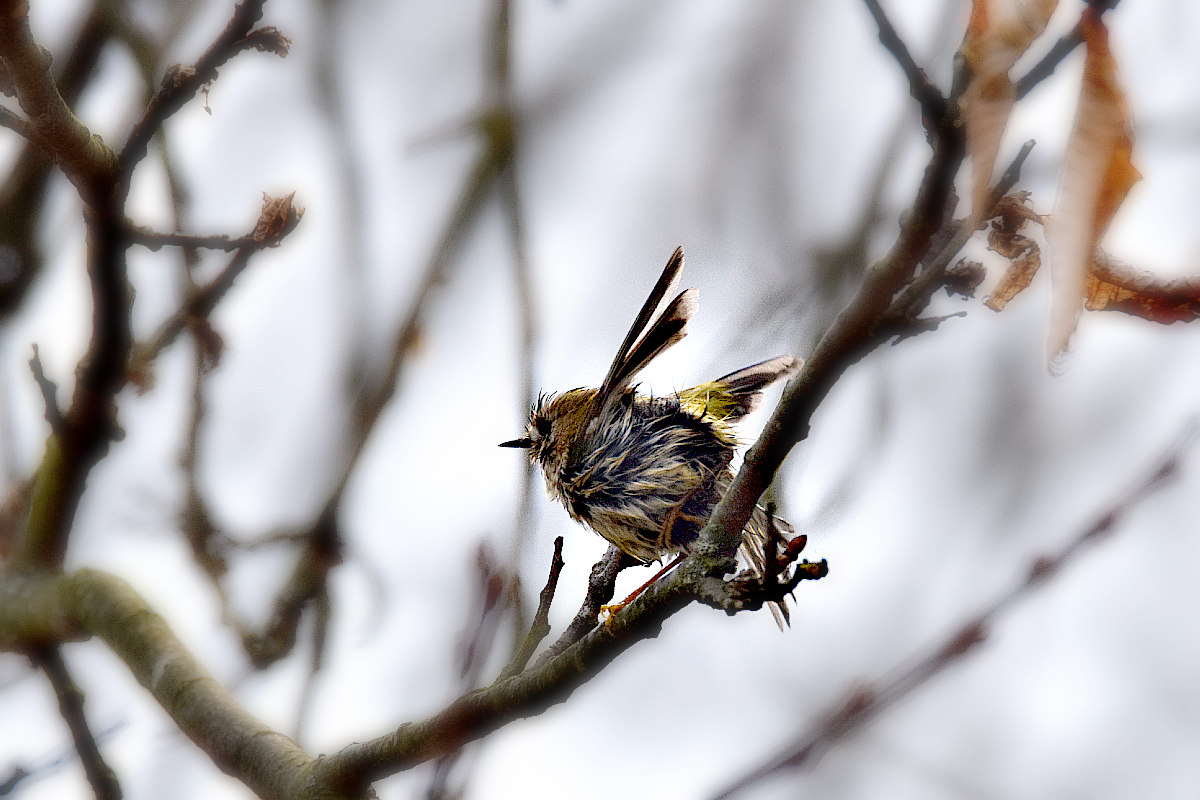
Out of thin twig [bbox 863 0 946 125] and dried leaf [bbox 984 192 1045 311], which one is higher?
thin twig [bbox 863 0 946 125]

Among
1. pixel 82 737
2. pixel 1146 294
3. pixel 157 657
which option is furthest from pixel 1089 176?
pixel 82 737

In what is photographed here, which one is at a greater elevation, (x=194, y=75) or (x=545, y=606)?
(x=194, y=75)

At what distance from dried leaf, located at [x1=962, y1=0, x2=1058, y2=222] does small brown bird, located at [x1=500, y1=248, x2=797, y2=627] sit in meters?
1.72

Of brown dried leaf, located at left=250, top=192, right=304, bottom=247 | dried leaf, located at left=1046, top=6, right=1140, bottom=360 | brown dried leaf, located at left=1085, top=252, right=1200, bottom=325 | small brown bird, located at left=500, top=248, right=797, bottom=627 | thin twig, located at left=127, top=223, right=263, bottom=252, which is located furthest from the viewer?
small brown bird, located at left=500, top=248, right=797, bottom=627

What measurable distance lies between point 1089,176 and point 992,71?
0.48ft

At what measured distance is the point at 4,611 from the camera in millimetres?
2992

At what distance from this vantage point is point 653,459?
9.86 ft

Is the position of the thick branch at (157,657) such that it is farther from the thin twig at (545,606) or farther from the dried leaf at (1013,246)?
the dried leaf at (1013,246)

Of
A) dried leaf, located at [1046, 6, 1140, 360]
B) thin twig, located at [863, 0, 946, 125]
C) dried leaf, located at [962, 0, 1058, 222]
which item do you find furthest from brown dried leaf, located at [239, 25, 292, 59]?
dried leaf, located at [1046, 6, 1140, 360]

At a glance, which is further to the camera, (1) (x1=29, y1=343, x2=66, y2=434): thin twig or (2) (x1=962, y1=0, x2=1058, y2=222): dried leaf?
(1) (x1=29, y1=343, x2=66, y2=434): thin twig

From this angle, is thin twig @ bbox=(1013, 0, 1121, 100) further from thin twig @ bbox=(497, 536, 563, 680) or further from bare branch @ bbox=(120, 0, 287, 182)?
bare branch @ bbox=(120, 0, 287, 182)

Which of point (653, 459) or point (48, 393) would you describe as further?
point (653, 459)

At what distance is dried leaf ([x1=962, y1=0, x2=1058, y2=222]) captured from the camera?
0.86 m

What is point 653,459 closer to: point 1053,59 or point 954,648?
point 954,648
